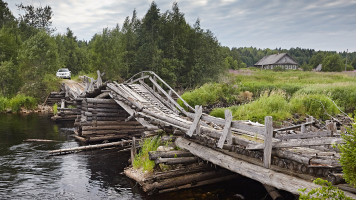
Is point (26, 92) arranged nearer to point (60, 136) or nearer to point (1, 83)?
point (1, 83)

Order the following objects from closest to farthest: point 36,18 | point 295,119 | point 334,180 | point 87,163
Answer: point 334,180 → point 87,163 → point 295,119 → point 36,18

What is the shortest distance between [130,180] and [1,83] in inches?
1329

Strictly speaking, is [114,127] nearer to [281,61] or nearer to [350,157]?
[350,157]

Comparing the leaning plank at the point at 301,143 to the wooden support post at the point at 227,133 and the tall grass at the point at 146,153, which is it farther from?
the tall grass at the point at 146,153

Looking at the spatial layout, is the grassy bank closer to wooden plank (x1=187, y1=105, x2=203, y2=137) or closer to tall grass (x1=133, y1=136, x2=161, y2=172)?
tall grass (x1=133, y1=136, x2=161, y2=172)

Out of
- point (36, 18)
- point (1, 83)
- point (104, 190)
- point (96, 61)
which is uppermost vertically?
point (36, 18)

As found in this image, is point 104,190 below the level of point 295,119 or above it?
below

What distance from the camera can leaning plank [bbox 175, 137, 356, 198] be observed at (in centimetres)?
655

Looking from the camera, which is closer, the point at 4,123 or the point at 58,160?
the point at 58,160

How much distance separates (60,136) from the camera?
19.7 metres

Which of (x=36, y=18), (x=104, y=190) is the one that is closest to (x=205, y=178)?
(x=104, y=190)

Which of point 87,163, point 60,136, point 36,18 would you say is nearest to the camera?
point 87,163

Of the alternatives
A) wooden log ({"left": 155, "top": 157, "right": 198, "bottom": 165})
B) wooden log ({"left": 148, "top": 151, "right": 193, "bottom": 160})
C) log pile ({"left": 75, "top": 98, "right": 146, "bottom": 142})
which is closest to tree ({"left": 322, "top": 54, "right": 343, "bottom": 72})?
log pile ({"left": 75, "top": 98, "right": 146, "bottom": 142})

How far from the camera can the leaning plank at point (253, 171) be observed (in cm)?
655
